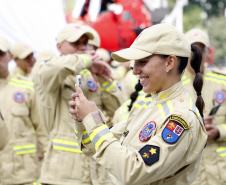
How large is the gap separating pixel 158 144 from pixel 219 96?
191cm

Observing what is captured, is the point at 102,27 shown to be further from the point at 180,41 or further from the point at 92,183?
the point at 180,41

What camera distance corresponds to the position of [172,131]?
201cm

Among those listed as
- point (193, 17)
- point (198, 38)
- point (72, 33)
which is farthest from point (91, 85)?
point (193, 17)

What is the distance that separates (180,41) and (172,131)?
0.53 m

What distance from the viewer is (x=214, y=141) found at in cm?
370

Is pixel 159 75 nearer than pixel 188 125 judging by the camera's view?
No

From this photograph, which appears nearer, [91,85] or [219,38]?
[91,85]

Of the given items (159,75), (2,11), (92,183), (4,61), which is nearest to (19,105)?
(4,61)

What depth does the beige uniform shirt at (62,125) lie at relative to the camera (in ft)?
12.3

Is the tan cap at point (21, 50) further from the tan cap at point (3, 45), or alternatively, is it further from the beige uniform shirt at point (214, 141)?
the beige uniform shirt at point (214, 141)

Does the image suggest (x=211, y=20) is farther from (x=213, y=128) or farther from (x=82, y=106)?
(x=82, y=106)

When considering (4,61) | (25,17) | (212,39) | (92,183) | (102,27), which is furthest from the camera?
(212,39)

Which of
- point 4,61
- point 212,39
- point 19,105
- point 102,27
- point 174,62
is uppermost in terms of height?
point 174,62

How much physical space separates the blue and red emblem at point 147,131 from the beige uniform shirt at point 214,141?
5.05 ft
